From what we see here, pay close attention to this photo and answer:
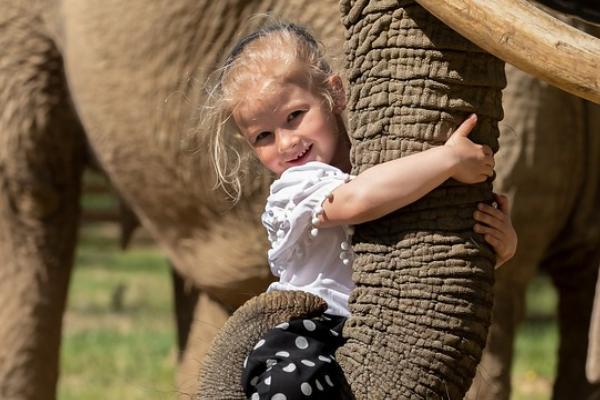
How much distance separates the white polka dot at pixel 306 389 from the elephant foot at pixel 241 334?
12cm

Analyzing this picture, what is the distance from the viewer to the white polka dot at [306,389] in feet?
7.61

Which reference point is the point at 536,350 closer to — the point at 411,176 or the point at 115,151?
the point at 115,151

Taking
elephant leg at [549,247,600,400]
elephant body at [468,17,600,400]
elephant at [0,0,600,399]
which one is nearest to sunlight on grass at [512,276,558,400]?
elephant leg at [549,247,600,400]

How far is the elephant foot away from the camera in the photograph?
2.41 m

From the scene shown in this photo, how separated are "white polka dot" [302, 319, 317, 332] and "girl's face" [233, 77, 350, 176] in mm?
279

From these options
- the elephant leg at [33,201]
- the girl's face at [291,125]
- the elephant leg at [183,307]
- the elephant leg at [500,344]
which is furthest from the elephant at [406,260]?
the elephant leg at [183,307]

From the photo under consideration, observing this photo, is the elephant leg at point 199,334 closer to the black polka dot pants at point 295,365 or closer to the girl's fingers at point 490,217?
the black polka dot pants at point 295,365

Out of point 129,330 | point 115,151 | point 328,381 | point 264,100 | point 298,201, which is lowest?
point 129,330

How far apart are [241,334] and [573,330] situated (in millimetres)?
2078

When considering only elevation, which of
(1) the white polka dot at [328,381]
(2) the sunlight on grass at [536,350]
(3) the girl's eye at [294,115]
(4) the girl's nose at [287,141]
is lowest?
(2) the sunlight on grass at [536,350]

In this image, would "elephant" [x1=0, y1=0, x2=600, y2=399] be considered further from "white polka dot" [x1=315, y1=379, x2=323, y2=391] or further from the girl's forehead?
"white polka dot" [x1=315, y1=379, x2=323, y2=391]

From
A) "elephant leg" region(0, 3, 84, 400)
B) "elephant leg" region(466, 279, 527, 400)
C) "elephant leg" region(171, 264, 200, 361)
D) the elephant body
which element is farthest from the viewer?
"elephant leg" region(171, 264, 200, 361)

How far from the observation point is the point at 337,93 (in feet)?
8.65

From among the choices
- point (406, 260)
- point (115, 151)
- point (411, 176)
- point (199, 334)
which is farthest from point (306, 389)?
point (199, 334)
